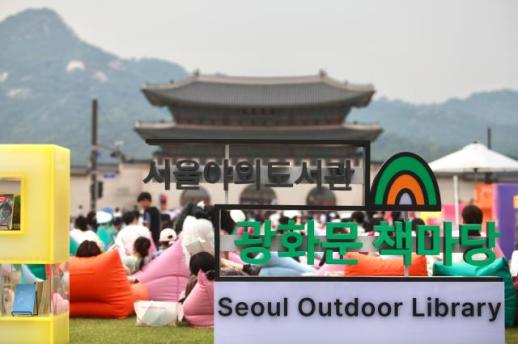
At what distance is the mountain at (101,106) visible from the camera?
11131 centimetres

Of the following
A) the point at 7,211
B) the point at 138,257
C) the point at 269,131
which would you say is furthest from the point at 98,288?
the point at 269,131

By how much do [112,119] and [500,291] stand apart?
392 feet

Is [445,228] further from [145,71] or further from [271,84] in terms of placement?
[145,71]

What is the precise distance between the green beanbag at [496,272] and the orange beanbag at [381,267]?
12 centimetres

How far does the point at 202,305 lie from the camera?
6629 mm

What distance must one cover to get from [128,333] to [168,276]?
1709 millimetres

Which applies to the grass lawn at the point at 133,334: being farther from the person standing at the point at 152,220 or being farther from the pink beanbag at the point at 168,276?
the person standing at the point at 152,220

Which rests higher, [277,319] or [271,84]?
[271,84]

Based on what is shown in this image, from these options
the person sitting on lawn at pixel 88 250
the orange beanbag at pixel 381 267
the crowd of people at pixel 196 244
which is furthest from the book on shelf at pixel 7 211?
the orange beanbag at pixel 381 267

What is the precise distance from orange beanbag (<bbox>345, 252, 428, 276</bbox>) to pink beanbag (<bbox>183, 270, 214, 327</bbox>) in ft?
3.78

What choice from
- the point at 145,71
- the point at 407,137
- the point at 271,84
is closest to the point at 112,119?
the point at 145,71

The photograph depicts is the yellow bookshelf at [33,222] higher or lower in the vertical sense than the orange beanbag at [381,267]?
higher

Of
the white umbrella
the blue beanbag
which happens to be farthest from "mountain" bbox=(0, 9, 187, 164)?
the blue beanbag

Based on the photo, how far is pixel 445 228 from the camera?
525 cm
